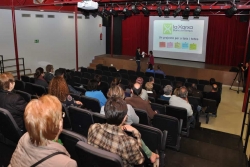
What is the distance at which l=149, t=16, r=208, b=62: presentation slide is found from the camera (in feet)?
41.2

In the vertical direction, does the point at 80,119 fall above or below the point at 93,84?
below

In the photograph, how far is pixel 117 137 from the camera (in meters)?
1.81

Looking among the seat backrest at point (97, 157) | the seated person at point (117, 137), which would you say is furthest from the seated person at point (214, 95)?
the seat backrest at point (97, 157)


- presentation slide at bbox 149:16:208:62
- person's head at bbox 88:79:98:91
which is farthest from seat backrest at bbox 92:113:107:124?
presentation slide at bbox 149:16:208:62

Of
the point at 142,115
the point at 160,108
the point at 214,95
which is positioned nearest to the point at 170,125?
the point at 142,115

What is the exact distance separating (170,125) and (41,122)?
8.43 feet

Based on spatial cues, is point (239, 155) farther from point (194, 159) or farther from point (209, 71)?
point (209, 71)

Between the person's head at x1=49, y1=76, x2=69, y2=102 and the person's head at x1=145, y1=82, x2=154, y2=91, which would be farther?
the person's head at x1=145, y1=82, x2=154, y2=91

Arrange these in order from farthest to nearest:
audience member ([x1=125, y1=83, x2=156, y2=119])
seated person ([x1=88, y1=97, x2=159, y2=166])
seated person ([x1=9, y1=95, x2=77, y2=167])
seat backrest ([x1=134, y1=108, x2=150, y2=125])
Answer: audience member ([x1=125, y1=83, x2=156, y2=119]) → seat backrest ([x1=134, y1=108, x2=150, y2=125]) → seated person ([x1=88, y1=97, x2=159, y2=166]) → seated person ([x1=9, y1=95, x2=77, y2=167])

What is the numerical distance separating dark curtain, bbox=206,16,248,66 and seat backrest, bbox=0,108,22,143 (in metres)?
11.9

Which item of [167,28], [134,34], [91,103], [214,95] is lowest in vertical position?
[214,95]

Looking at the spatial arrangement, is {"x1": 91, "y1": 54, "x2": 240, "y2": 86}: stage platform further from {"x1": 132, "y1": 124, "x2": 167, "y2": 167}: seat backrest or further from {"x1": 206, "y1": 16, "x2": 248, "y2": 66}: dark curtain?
{"x1": 132, "y1": 124, "x2": 167, "y2": 167}: seat backrest

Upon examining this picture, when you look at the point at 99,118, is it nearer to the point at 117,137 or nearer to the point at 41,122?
the point at 117,137

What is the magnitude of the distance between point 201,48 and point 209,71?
2.23 m
